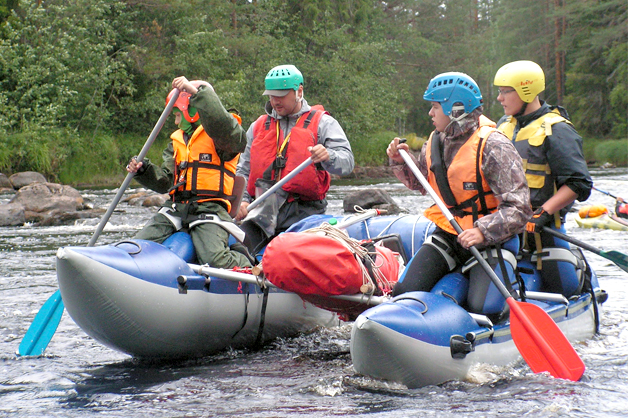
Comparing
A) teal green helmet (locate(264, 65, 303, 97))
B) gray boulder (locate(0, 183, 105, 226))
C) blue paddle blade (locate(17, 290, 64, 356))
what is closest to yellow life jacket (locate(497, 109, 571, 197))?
teal green helmet (locate(264, 65, 303, 97))

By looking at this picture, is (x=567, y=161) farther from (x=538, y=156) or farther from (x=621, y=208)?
(x=621, y=208)

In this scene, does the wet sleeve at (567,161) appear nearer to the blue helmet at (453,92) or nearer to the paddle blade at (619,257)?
the paddle blade at (619,257)

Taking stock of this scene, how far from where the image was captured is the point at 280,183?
4.66 m

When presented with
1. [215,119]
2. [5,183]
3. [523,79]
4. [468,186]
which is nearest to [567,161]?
[523,79]

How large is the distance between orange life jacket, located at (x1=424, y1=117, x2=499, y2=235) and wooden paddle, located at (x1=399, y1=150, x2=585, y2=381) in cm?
12

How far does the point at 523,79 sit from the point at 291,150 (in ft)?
4.88

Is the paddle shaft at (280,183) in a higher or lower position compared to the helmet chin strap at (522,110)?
lower

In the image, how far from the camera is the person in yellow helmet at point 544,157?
408 cm

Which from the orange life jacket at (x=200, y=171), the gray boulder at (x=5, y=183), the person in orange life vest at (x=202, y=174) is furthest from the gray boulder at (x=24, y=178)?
the orange life jacket at (x=200, y=171)

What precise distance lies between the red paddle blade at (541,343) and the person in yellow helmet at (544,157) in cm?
75

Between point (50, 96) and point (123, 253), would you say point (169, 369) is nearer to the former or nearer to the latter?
point (123, 253)

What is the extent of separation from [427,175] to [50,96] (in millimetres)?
16548

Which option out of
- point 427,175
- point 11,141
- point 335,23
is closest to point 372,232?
point 427,175

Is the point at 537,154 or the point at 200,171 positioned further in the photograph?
the point at 200,171
